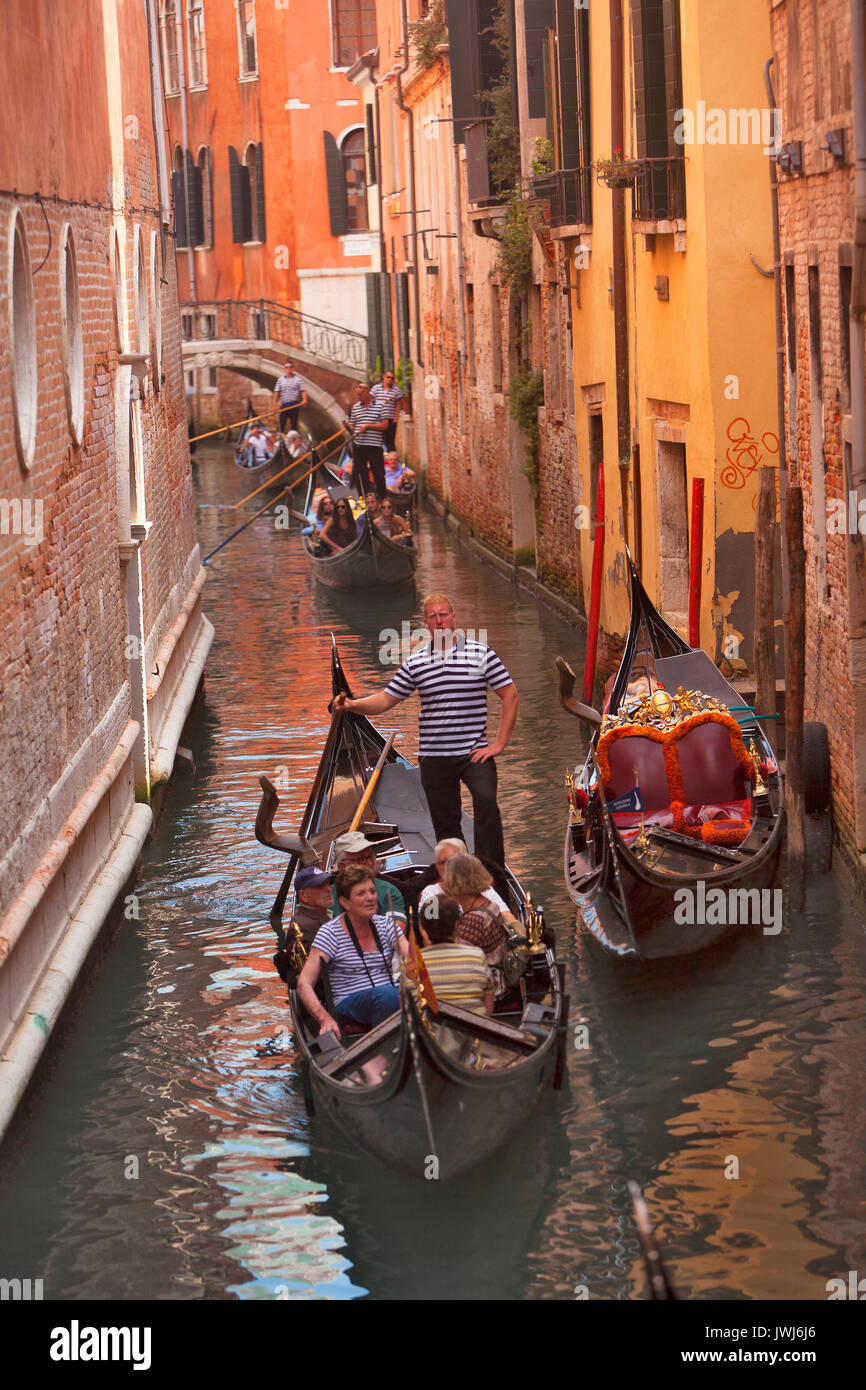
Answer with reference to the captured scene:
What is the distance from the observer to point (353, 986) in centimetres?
605

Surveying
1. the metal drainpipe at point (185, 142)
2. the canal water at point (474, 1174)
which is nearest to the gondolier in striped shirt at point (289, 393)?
the metal drainpipe at point (185, 142)

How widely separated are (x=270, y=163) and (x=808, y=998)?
27.7m

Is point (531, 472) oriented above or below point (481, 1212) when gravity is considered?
above

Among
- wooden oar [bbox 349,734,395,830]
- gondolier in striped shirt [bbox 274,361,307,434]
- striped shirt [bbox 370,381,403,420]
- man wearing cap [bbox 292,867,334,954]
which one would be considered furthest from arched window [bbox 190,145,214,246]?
man wearing cap [bbox 292,867,334,954]

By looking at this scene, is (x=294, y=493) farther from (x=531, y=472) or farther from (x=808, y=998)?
(x=808, y=998)

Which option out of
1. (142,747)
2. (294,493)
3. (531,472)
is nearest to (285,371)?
(294,493)

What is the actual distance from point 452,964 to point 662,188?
5.77m

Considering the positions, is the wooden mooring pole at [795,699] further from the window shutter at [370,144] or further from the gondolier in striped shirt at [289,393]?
the window shutter at [370,144]

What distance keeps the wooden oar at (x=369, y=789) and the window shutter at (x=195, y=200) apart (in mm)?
28085

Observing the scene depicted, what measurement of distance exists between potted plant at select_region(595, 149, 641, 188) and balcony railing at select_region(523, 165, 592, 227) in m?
1.43

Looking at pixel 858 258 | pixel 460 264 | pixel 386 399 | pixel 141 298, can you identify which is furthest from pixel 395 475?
pixel 858 258

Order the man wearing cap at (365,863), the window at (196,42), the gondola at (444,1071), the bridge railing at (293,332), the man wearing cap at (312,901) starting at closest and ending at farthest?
the gondola at (444,1071) → the man wearing cap at (365,863) → the man wearing cap at (312,901) → the bridge railing at (293,332) → the window at (196,42)

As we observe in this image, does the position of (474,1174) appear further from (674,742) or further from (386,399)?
(386,399)

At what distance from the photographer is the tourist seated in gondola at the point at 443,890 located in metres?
6.14
